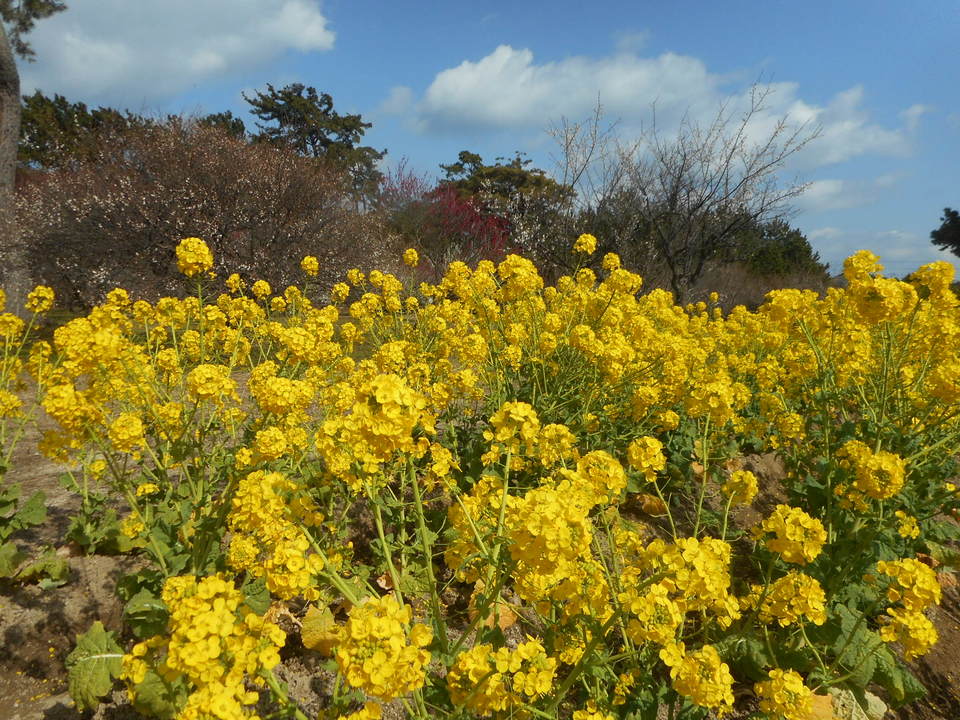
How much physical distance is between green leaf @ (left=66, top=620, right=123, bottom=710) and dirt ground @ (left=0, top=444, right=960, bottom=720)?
0.66ft

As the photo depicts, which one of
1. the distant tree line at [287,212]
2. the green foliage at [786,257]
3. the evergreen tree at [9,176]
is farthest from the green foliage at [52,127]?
the green foliage at [786,257]

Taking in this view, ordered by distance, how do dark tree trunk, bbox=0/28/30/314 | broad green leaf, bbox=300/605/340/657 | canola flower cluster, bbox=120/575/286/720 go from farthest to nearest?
1. dark tree trunk, bbox=0/28/30/314
2. broad green leaf, bbox=300/605/340/657
3. canola flower cluster, bbox=120/575/286/720

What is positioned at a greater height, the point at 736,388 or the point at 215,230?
the point at 215,230

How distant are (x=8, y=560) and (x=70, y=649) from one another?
2.18 feet

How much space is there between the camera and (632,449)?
262cm

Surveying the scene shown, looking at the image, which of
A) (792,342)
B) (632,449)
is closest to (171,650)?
(632,449)

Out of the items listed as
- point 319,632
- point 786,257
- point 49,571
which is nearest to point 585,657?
point 319,632

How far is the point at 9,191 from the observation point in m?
10.4

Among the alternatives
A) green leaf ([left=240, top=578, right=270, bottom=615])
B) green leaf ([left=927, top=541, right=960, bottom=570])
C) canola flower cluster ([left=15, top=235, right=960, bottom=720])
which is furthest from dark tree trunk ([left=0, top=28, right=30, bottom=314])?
green leaf ([left=927, top=541, right=960, bottom=570])

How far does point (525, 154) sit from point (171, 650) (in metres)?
28.2

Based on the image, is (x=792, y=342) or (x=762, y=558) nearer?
(x=762, y=558)

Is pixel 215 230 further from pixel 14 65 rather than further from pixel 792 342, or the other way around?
pixel 792 342

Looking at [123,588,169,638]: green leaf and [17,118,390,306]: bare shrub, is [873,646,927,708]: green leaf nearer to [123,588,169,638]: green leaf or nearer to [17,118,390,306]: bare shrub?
[123,588,169,638]: green leaf

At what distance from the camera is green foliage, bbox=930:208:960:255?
85.4 ft
